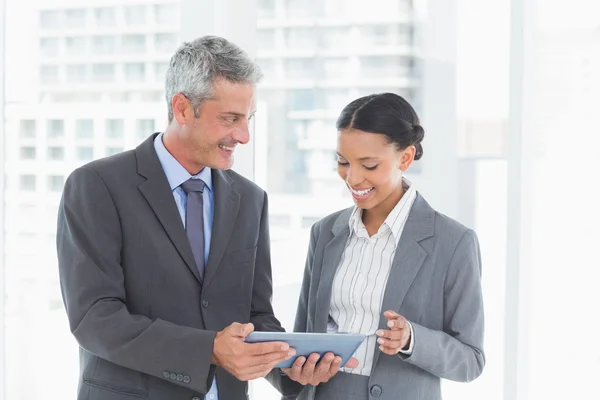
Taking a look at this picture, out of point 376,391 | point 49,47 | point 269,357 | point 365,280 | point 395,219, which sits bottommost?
point 376,391

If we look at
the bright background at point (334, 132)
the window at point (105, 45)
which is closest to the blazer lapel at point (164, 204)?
the bright background at point (334, 132)

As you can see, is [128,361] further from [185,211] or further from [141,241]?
[185,211]

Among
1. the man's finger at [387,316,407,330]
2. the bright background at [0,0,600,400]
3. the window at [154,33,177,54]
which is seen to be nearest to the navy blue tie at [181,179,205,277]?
the man's finger at [387,316,407,330]

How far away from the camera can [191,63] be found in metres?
1.88

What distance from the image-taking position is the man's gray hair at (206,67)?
1864mm

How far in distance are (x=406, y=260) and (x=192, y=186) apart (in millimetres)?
605

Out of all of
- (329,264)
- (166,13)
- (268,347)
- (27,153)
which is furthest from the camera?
(27,153)

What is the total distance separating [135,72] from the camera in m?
3.14

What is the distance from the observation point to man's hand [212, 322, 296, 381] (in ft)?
5.48

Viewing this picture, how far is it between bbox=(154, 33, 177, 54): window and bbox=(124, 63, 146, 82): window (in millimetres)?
108

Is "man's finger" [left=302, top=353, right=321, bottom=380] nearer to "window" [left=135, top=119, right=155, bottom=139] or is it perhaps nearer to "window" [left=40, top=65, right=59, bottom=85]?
"window" [left=135, top=119, right=155, bottom=139]

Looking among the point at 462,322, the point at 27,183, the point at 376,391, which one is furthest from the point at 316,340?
the point at 27,183

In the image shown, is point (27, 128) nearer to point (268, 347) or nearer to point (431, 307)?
point (268, 347)

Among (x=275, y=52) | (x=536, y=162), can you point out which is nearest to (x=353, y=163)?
(x=536, y=162)
